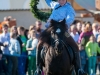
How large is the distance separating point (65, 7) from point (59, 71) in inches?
66.0

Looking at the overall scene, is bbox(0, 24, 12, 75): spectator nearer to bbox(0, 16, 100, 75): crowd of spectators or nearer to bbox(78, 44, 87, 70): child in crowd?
bbox(0, 16, 100, 75): crowd of spectators

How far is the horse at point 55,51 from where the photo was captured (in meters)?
9.77

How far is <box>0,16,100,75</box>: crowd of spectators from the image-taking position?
14.9 m

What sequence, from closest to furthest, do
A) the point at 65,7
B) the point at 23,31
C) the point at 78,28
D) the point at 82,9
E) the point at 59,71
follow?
the point at 59,71 → the point at 65,7 → the point at 23,31 → the point at 78,28 → the point at 82,9

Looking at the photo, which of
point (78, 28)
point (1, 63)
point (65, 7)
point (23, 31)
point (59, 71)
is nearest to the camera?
point (59, 71)

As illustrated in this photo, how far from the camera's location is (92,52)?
15.4 metres

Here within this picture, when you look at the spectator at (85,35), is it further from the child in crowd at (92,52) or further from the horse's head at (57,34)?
the horse's head at (57,34)

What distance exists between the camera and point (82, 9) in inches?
1159

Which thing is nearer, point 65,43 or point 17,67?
point 65,43

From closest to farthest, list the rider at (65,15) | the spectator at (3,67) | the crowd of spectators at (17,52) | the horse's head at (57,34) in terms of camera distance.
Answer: the horse's head at (57,34) → the rider at (65,15) → the spectator at (3,67) → the crowd of spectators at (17,52)

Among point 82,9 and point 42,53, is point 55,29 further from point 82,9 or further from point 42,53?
point 82,9

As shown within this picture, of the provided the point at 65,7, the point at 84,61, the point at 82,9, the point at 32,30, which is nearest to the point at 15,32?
the point at 32,30

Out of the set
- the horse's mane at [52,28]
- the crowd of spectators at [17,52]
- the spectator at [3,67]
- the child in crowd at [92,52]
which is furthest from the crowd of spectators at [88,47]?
the horse's mane at [52,28]

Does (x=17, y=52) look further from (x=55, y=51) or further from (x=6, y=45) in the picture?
(x=55, y=51)
